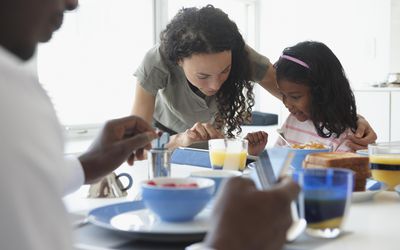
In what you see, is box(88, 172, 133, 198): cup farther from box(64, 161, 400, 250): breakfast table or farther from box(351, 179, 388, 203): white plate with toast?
box(351, 179, 388, 203): white plate with toast

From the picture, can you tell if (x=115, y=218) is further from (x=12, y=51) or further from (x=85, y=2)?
(x=85, y=2)

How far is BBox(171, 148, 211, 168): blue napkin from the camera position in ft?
5.16

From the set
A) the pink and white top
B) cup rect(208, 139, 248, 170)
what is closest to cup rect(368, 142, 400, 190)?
cup rect(208, 139, 248, 170)

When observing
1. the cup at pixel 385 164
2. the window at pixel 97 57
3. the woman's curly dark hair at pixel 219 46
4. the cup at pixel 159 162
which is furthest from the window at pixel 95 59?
the cup at pixel 385 164

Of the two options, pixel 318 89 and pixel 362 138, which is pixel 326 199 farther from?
pixel 318 89

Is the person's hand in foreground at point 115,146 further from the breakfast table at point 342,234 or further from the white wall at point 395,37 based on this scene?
the white wall at point 395,37

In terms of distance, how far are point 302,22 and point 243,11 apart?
1.83 ft

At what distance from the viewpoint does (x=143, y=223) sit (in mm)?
862

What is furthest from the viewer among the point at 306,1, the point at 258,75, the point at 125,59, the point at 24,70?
the point at 306,1

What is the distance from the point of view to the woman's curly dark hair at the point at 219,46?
1893 mm

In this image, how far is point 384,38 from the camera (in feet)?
13.7

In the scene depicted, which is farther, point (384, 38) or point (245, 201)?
point (384, 38)

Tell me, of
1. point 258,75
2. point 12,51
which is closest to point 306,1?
point 258,75

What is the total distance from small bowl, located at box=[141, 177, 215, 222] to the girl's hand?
97cm
